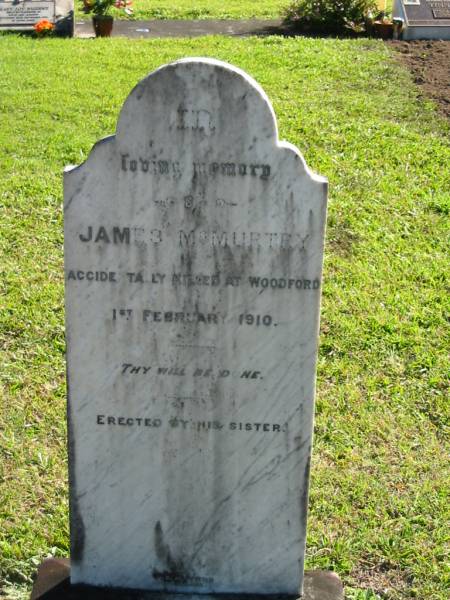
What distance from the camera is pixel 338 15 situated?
14.0 metres

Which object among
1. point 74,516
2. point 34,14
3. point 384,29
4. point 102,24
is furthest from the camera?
point 34,14

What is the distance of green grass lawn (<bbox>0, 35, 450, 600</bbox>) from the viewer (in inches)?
180

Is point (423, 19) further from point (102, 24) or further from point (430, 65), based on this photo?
point (102, 24)

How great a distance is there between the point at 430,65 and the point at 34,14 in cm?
566

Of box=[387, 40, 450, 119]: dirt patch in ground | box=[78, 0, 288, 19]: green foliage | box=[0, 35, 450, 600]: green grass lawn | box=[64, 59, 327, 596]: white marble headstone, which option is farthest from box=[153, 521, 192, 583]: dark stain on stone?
box=[78, 0, 288, 19]: green foliage

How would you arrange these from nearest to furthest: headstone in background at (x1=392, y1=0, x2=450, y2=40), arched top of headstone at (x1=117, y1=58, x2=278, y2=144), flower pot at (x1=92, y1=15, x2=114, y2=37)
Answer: arched top of headstone at (x1=117, y1=58, x2=278, y2=144)
headstone in background at (x1=392, y1=0, x2=450, y2=40)
flower pot at (x1=92, y1=15, x2=114, y2=37)

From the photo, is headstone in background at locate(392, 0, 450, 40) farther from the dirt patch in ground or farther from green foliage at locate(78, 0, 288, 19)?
green foliage at locate(78, 0, 288, 19)

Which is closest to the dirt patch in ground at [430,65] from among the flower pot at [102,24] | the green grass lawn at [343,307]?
the green grass lawn at [343,307]

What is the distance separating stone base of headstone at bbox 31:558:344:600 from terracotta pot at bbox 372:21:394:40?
35.0 feet

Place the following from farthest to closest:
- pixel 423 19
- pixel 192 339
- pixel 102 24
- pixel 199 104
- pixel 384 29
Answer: pixel 102 24
pixel 384 29
pixel 423 19
pixel 192 339
pixel 199 104

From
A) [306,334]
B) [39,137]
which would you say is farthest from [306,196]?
[39,137]

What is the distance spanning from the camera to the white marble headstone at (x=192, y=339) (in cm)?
338

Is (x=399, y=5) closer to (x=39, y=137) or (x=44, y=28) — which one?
(x=44, y=28)

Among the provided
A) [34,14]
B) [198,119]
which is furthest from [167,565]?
[34,14]
